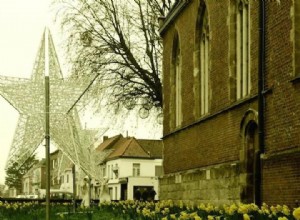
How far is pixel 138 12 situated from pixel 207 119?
56.2ft

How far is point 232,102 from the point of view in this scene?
1975 cm

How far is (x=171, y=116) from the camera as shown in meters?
28.2

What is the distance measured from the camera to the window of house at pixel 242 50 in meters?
19.2

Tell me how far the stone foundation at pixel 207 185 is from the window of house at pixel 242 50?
7.77ft

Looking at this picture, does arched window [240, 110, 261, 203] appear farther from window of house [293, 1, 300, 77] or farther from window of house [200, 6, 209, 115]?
window of house [200, 6, 209, 115]

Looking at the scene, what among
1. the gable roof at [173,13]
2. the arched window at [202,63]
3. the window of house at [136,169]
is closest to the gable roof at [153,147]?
the window of house at [136,169]

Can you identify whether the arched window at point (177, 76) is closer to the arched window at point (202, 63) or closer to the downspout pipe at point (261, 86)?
the arched window at point (202, 63)

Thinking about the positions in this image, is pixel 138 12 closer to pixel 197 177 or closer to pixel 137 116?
pixel 137 116

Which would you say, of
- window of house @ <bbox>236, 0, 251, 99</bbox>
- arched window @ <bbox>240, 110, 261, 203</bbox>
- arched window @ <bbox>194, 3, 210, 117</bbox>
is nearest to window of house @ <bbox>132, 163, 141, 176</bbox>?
arched window @ <bbox>194, 3, 210, 117</bbox>

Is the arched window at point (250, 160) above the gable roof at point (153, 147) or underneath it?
underneath

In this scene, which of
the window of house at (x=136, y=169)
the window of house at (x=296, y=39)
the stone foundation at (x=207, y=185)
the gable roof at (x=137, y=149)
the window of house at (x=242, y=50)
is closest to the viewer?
the window of house at (x=296, y=39)

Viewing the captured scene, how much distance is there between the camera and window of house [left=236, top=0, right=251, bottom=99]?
19.2m

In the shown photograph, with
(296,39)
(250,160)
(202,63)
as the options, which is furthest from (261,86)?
(202,63)

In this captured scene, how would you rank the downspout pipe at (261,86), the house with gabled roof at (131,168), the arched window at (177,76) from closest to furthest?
the downspout pipe at (261,86) → the arched window at (177,76) → the house with gabled roof at (131,168)
